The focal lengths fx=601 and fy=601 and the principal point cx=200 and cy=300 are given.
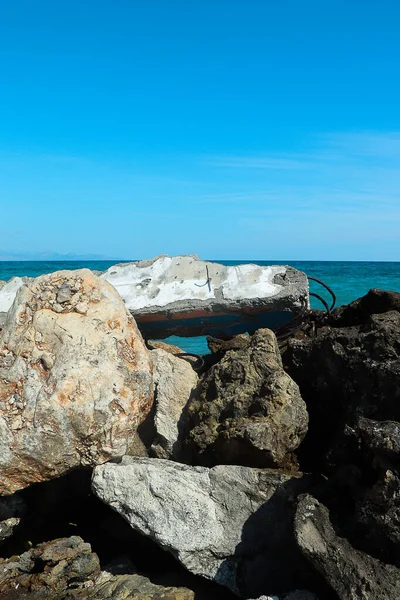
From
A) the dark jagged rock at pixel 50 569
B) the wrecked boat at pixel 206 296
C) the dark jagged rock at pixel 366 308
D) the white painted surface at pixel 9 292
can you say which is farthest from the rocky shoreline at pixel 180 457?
the white painted surface at pixel 9 292

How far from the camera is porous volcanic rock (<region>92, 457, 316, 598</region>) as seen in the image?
3.39 metres

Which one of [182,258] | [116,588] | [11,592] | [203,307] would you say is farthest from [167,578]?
[182,258]

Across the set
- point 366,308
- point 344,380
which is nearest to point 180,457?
point 344,380

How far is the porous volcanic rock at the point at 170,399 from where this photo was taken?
164 inches

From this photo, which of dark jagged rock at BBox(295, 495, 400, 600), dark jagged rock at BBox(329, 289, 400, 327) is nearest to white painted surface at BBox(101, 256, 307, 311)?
→ dark jagged rock at BBox(329, 289, 400, 327)

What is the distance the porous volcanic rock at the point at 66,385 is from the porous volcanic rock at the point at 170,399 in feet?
1.04

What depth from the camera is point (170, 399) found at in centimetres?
435

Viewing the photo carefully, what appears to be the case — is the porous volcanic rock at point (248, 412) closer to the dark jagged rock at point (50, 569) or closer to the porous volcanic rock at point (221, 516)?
the porous volcanic rock at point (221, 516)

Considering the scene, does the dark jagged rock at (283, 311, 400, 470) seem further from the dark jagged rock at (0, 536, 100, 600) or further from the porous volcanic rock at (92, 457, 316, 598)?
the dark jagged rock at (0, 536, 100, 600)

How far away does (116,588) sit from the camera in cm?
348

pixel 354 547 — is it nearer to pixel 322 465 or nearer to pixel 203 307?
pixel 322 465

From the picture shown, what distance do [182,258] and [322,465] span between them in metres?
2.68

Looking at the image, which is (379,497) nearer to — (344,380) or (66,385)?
(344,380)

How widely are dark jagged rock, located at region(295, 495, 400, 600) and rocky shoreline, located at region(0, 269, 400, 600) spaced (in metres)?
0.01
